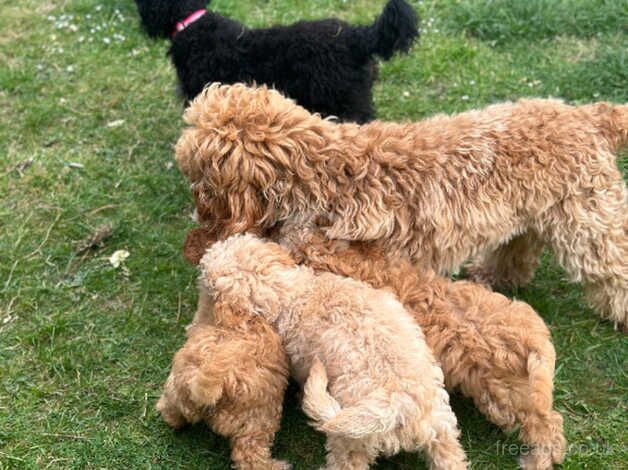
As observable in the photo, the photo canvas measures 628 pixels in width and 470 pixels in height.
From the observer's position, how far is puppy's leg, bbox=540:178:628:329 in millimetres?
3461

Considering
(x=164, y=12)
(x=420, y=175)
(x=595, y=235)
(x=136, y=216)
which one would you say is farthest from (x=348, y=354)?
(x=164, y=12)

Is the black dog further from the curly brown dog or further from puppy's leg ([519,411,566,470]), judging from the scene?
puppy's leg ([519,411,566,470])

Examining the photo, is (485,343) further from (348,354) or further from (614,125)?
(614,125)

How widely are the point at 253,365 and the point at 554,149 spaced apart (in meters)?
1.79

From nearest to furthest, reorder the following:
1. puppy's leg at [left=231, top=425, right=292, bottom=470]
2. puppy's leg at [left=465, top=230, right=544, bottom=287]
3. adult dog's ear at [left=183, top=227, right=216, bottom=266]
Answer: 1. puppy's leg at [left=231, top=425, right=292, bottom=470]
2. adult dog's ear at [left=183, top=227, right=216, bottom=266]
3. puppy's leg at [left=465, top=230, right=544, bottom=287]

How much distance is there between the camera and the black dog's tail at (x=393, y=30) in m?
4.25

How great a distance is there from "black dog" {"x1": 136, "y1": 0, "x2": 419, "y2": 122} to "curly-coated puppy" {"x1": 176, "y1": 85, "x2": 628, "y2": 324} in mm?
1032

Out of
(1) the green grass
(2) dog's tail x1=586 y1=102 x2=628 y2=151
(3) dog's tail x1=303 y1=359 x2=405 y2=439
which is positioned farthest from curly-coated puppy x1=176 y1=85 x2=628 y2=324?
(3) dog's tail x1=303 y1=359 x2=405 y2=439

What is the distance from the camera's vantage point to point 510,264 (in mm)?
4121

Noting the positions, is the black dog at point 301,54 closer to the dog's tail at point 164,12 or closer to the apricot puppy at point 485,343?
the dog's tail at point 164,12

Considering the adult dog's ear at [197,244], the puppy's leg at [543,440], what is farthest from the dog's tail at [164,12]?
the puppy's leg at [543,440]

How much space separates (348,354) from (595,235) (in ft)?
4.92

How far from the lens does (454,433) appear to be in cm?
291

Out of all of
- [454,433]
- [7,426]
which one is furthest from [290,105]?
[7,426]
